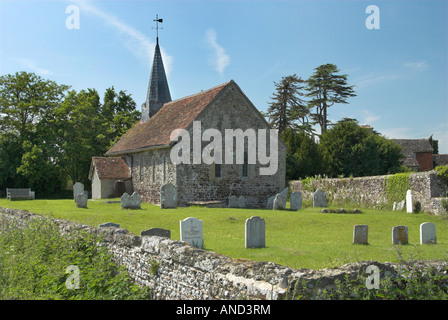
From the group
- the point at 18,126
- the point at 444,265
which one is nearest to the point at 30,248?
the point at 444,265

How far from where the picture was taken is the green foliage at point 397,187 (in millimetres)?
24094

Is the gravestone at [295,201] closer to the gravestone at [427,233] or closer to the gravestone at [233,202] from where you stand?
the gravestone at [233,202]

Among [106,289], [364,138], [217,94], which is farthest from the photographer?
[364,138]

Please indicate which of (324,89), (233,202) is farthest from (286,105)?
(233,202)

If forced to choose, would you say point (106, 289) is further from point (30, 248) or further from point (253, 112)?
point (253, 112)

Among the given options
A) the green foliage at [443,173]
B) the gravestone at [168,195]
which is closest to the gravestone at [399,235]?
the green foliage at [443,173]

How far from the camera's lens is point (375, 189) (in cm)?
2661

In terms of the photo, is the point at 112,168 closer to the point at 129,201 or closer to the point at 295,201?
the point at 129,201

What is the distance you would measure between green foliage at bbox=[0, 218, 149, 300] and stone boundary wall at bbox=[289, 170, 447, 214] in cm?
1754

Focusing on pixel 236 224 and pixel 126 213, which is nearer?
pixel 236 224

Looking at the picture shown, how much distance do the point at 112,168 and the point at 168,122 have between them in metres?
7.38
